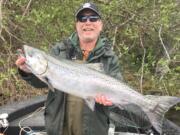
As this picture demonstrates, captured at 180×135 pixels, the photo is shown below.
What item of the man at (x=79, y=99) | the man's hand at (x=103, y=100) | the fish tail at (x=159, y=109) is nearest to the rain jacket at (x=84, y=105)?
the man at (x=79, y=99)

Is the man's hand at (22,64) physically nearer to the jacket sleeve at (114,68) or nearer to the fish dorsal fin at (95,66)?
the fish dorsal fin at (95,66)

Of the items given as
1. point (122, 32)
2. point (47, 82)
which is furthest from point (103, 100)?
point (122, 32)

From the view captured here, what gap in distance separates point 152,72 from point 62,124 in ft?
13.5

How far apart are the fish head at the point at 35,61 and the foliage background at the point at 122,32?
360 centimetres

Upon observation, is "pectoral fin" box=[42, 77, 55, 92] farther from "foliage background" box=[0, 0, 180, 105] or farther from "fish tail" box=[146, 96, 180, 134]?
"foliage background" box=[0, 0, 180, 105]

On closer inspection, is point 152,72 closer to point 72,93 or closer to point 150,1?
point 150,1

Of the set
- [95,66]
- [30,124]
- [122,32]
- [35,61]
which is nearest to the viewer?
[35,61]

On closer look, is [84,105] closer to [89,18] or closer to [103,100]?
[103,100]

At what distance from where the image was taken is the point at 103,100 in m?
3.52

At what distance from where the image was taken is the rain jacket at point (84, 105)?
3699mm

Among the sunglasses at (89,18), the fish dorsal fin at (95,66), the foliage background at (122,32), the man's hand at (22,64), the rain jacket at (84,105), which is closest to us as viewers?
the man's hand at (22,64)

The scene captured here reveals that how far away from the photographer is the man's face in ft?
12.4

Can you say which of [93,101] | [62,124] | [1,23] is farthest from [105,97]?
[1,23]

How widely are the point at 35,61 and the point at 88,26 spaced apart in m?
0.58
